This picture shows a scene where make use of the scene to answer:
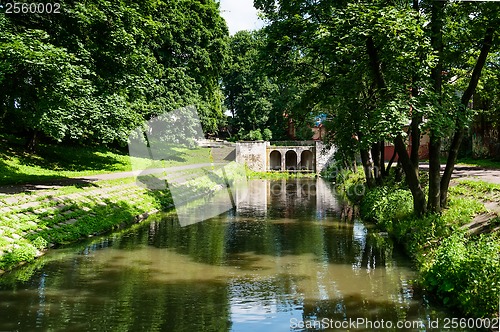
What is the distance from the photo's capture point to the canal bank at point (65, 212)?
1062 cm

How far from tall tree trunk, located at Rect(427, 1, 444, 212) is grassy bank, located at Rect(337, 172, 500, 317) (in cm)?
48

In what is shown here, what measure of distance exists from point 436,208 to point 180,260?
7008 millimetres

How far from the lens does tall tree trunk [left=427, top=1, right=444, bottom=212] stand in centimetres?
1079

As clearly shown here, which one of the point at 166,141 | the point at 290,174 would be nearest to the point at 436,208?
the point at 166,141

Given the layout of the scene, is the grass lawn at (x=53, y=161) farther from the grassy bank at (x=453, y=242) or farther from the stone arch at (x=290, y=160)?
the stone arch at (x=290, y=160)

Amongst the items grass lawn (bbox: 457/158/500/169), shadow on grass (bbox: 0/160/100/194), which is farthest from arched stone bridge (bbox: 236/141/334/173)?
shadow on grass (bbox: 0/160/100/194)

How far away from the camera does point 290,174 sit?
49000mm

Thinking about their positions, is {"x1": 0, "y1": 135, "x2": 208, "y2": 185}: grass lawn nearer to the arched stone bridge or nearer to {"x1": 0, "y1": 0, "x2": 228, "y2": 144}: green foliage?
{"x1": 0, "y1": 0, "x2": 228, "y2": 144}: green foliage

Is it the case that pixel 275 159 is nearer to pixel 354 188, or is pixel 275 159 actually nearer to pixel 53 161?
pixel 354 188

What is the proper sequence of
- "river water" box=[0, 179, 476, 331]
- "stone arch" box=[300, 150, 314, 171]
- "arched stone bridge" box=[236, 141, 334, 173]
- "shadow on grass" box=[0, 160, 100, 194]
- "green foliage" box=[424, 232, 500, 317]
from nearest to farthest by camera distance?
"green foliage" box=[424, 232, 500, 317] → "river water" box=[0, 179, 476, 331] → "shadow on grass" box=[0, 160, 100, 194] → "arched stone bridge" box=[236, 141, 334, 173] → "stone arch" box=[300, 150, 314, 171]

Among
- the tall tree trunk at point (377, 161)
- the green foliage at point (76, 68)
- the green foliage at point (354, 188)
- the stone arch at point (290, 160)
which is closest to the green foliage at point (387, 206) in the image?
the tall tree trunk at point (377, 161)

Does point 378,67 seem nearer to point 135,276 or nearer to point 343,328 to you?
point 343,328

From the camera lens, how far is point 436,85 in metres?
11.5

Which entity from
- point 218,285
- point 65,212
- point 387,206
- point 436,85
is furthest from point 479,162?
point 65,212
